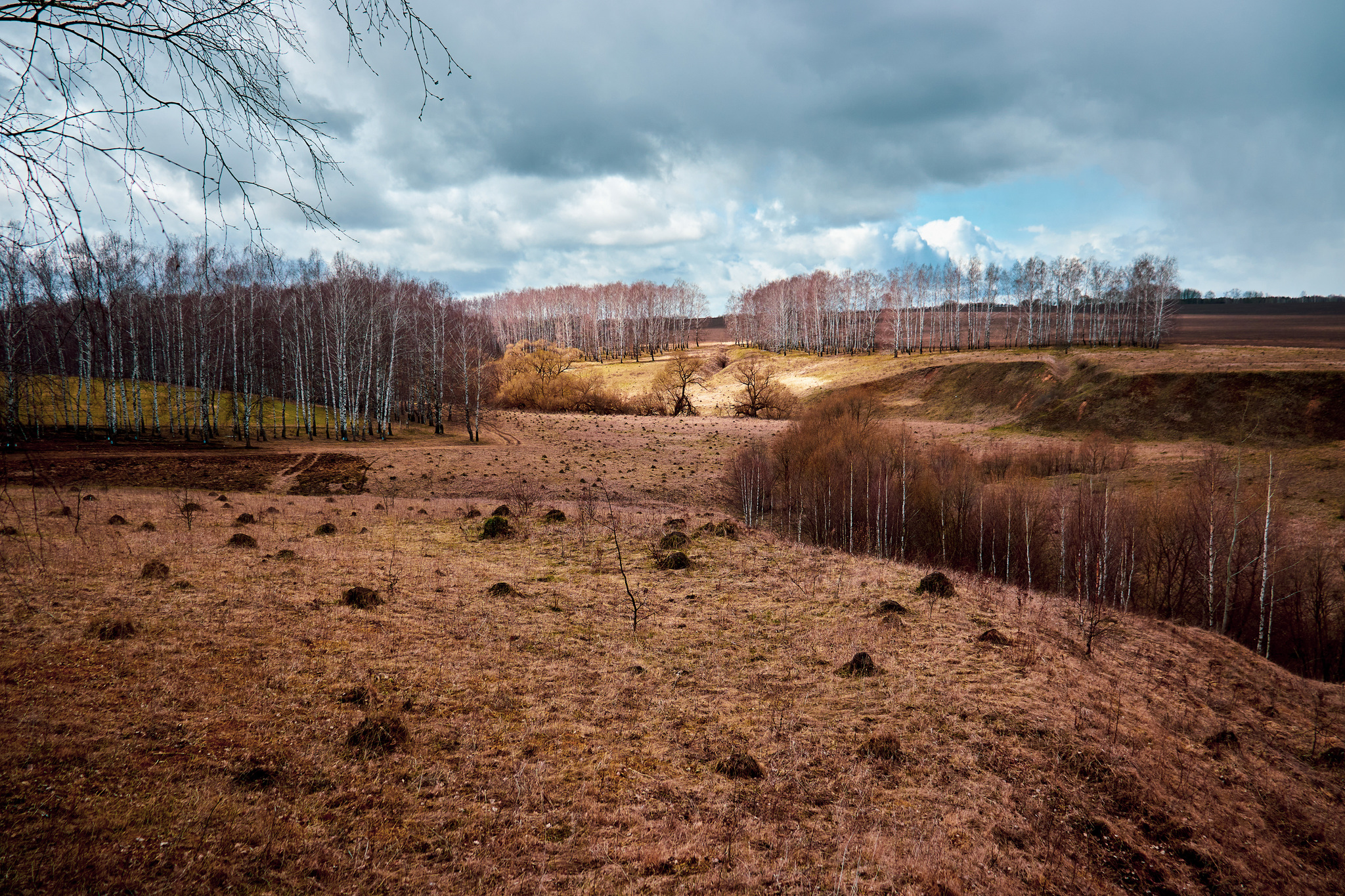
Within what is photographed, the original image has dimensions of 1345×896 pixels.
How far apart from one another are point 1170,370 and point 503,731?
6981cm

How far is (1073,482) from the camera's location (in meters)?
41.1

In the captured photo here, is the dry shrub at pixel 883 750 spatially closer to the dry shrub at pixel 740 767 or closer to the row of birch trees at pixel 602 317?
the dry shrub at pixel 740 767

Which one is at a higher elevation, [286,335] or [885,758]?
[286,335]

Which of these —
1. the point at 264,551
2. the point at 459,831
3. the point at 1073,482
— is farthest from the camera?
the point at 1073,482

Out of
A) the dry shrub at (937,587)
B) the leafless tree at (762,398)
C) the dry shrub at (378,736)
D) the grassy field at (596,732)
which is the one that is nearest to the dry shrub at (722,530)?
the grassy field at (596,732)

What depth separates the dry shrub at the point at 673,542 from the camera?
755 inches

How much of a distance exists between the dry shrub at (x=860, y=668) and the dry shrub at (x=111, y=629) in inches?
439

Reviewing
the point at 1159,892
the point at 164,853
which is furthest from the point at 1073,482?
the point at 164,853

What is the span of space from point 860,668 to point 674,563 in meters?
7.40

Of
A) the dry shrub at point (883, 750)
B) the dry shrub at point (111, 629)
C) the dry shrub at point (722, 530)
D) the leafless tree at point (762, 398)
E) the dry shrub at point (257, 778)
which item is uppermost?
the leafless tree at point (762, 398)

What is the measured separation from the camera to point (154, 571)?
1109 cm

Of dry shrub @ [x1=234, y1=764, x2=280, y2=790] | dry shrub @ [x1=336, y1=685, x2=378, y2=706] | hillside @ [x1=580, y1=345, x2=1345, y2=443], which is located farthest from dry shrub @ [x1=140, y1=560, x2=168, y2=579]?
hillside @ [x1=580, y1=345, x2=1345, y2=443]

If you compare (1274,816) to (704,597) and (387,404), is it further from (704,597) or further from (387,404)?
(387,404)

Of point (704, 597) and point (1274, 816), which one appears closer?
point (1274, 816)
